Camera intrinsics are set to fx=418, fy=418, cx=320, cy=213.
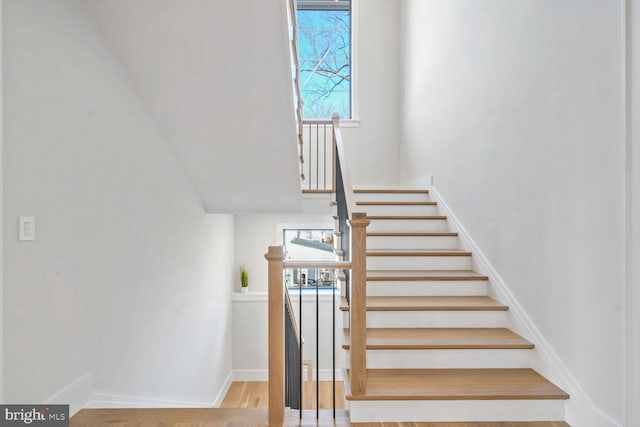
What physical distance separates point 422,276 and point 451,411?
1.07 metres

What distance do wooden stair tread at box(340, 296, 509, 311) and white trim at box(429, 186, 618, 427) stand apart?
0.31ft

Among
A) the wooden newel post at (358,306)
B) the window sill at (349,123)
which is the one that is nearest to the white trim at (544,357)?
the wooden newel post at (358,306)

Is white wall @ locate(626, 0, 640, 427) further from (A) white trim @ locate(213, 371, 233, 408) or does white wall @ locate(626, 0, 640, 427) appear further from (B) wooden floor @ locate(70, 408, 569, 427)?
(A) white trim @ locate(213, 371, 233, 408)

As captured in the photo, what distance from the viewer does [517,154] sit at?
2682mm

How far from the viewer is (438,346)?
248 centimetres

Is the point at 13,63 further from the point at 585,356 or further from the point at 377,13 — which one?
the point at 377,13

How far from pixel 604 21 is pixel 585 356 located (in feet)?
5.09

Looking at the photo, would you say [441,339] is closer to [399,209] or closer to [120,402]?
[399,209]

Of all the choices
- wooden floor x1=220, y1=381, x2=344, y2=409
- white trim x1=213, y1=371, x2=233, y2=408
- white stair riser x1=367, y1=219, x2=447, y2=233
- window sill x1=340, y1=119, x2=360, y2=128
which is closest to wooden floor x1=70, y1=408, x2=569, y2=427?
white stair riser x1=367, y1=219, x2=447, y2=233

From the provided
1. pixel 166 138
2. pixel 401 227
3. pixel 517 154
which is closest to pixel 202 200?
pixel 166 138

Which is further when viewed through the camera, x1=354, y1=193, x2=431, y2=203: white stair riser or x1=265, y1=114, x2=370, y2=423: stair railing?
x1=354, y1=193, x2=431, y2=203: white stair riser

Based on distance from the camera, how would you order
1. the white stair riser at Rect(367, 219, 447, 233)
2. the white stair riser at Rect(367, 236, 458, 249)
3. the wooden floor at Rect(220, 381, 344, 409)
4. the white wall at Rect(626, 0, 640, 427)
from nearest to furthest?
the white wall at Rect(626, 0, 640, 427) → the white stair riser at Rect(367, 236, 458, 249) → the white stair riser at Rect(367, 219, 447, 233) → the wooden floor at Rect(220, 381, 344, 409)

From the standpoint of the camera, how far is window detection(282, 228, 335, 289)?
6.09 metres

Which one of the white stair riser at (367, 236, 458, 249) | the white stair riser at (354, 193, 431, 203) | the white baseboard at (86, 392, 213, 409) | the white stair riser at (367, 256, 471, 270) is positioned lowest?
the white baseboard at (86, 392, 213, 409)
